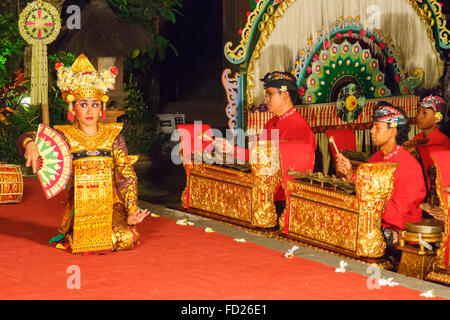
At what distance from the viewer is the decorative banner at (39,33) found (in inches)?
356

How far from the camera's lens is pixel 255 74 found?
23.8ft

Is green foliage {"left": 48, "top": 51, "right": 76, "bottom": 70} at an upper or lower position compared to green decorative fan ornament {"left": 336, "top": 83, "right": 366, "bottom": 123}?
upper

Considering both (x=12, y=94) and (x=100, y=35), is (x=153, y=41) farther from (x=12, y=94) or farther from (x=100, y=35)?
(x=12, y=94)

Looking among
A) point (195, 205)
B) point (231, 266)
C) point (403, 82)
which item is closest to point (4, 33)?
point (195, 205)

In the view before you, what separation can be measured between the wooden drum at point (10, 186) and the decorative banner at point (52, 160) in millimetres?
2309

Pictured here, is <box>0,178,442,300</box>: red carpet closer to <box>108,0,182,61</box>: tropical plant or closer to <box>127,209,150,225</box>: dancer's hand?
<box>127,209,150,225</box>: dancer's hand

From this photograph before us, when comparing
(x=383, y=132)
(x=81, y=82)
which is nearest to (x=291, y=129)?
(x=383, y=132)

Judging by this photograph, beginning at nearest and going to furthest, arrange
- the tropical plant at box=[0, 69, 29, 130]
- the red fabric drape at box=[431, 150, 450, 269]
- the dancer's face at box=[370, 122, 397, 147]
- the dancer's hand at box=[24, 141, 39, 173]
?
the red fabric drape at box=[431, 150, 450, 269] → the dancer's hand at box=[24, 141, 39, 173] → the dancer's face at box=[370, 122, 397, 147] → the tropical plant at box=[0, 69, 29, 130]

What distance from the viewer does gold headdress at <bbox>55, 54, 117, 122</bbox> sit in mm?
5332

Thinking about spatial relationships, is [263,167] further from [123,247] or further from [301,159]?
[123,247]

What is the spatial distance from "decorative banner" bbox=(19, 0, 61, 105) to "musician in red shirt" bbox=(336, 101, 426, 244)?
15.8ft

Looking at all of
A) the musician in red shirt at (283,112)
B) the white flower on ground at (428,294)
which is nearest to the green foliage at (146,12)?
the musician in red shirt at (283,112)

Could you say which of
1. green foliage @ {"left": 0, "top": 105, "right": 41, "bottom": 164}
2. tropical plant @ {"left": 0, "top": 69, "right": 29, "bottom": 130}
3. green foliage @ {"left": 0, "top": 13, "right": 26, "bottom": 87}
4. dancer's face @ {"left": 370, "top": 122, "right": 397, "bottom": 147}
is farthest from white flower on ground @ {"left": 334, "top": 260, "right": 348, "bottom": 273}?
green foliage @ {"left": 0, "top": 13, "right": 26, "bottom": 87}
